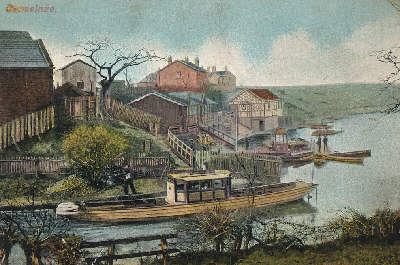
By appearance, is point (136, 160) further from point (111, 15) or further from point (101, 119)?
point (111, 15)

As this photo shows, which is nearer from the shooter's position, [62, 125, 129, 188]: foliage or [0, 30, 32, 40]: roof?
[0, 30, 32, 40]: roof

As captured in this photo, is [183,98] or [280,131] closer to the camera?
[183,98]

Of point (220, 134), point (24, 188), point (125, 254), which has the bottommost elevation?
point (125, 254)

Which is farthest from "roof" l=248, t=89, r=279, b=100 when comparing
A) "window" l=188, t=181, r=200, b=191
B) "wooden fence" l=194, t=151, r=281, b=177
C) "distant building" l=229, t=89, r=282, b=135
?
"window" l=188, t=181, r=200, b=191

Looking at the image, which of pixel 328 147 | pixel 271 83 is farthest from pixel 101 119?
pixel 328 147

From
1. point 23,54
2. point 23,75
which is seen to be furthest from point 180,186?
point 23,54

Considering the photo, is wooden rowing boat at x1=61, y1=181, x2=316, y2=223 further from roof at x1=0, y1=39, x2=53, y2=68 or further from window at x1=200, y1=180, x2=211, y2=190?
roof at x1=0, y1=39, x2=53, y2=68

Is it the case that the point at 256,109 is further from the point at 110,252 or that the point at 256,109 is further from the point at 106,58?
the point at 110,252
